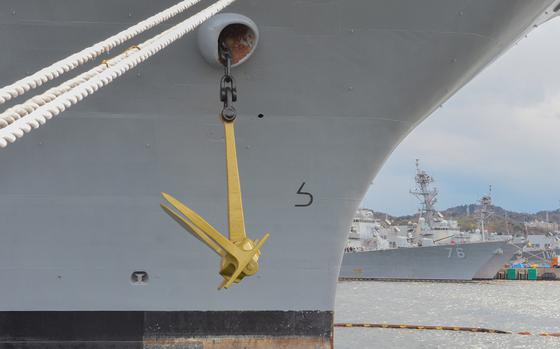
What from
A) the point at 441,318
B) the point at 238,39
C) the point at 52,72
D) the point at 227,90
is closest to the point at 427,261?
the point at 441,318

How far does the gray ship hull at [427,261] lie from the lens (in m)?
52.3

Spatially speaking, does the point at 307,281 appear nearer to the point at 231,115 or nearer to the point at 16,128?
the point at 231,115

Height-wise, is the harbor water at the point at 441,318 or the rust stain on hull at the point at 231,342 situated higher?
the rust stain on hull at the point at 231,342

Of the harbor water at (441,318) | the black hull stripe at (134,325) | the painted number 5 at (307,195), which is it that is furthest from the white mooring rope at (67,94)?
the harbor water at (441,318)

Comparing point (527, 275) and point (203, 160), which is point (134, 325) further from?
point (527, 275)

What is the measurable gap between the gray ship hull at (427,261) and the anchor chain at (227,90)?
48453 millimetres

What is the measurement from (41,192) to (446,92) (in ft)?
16.3

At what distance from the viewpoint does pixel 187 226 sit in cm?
425

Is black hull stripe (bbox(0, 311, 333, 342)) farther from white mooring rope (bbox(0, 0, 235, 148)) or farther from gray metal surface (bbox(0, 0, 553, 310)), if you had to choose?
white mooring rope (bbox(0, 0, 235, 148))

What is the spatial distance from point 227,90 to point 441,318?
890 inches

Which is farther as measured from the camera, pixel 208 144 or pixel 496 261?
pixel 496 261

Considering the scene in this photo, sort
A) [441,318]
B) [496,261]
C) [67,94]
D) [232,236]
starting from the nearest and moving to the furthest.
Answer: [67,94] < [232,236] < [441,318] < [496,261]

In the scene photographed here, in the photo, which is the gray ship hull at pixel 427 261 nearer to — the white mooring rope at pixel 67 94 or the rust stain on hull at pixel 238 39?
the rust stain on hull at pixel 238 39

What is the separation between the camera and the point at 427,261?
172 feet
